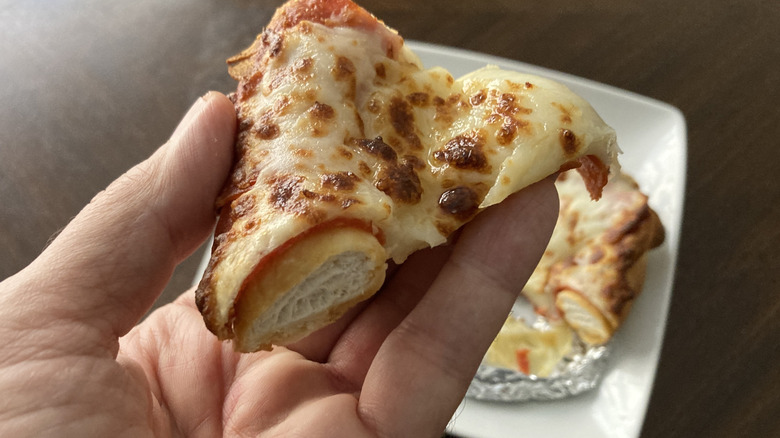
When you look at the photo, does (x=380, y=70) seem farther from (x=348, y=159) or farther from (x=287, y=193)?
(x=287, y=193)

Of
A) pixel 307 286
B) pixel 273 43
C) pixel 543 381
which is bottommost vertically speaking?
pixel 543 381

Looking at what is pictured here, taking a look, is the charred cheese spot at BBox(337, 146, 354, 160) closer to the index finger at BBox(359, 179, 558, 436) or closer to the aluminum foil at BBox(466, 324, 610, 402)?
the index finger at BBox(359, 179, 558, 436)

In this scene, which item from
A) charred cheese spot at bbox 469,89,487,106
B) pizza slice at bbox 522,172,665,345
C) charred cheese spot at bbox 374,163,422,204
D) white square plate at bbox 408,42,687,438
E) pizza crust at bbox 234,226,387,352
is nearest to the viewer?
pizza crust at bbox 234,226,387,352

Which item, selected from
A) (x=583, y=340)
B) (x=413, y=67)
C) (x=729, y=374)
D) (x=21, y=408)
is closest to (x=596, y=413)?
(x=583, y=340)

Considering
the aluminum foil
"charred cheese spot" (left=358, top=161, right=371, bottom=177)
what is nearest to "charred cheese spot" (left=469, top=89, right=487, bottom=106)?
"charred cheese spot" (left=358, top=161, right=371, bottom=177)

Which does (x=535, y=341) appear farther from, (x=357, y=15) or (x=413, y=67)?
(x=357, y=15)

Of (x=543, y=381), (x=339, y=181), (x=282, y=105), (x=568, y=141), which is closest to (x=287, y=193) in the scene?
(x=339, y=181)
